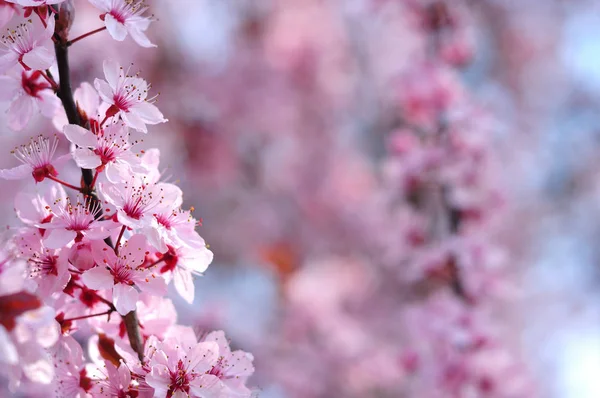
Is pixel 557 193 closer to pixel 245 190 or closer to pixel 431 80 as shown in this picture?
pixel 245 190

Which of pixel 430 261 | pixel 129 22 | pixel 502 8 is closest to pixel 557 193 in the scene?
pixel 502 8

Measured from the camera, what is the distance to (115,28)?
1067 millimetres

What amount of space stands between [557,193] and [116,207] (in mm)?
5183

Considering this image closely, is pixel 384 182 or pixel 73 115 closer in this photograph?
pixel 73 115

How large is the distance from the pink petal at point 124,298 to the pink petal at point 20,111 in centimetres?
32

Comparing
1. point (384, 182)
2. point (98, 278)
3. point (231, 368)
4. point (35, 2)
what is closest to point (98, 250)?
point (98, 278)

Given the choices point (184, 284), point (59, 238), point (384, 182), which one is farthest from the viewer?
point (384, 182)

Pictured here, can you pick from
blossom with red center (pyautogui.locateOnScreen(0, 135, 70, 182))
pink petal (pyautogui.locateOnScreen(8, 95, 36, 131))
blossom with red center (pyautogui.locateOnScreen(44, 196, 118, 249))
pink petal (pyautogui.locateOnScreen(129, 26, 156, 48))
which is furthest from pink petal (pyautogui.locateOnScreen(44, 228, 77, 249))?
pink petal (pyautogui.locateOnScreen(129, 26, 156, 48))

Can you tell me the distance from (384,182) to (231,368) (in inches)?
77.8

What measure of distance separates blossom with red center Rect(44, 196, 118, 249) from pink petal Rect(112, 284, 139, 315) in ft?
0.25

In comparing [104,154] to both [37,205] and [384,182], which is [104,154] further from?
[384,182]

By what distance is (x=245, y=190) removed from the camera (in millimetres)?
4320

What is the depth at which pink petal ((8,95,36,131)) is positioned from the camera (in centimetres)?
108

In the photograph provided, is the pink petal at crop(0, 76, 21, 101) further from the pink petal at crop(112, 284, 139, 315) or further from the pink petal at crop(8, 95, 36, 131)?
the pink petal at crop(112, 284, 139, 315)
